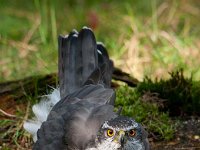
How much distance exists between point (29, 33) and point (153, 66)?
209 centimetres

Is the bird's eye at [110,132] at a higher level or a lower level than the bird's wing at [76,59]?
lower

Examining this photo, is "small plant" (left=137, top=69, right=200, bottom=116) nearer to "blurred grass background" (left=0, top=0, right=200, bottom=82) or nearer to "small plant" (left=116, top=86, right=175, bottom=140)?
"small plant" (left=116, top=86, right=175, bottom=140)

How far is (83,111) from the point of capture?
6922 millimetres

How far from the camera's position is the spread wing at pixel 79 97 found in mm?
6773

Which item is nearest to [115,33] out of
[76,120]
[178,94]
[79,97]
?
[178,94]

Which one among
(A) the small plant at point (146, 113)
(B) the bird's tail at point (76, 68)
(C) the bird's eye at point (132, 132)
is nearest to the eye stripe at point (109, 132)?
(C) the bird's eye at point (132, 132)

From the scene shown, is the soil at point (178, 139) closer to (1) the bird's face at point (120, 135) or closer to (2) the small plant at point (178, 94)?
(2) the small plant at point (178, 94)

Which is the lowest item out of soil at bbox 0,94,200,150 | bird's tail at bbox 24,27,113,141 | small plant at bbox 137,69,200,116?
soil at bbox 0,94,200,150

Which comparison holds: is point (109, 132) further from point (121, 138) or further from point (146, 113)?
point (146, 113)

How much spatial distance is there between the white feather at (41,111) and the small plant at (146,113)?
2.31 ft

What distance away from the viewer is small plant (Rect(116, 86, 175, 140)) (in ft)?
25.6

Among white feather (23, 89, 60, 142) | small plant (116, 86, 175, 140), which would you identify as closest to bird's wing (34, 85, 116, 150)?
white feather (23, 89, 60, 142)

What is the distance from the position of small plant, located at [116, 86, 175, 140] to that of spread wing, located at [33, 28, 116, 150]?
455 millimetres

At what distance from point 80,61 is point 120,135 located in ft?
5.10
